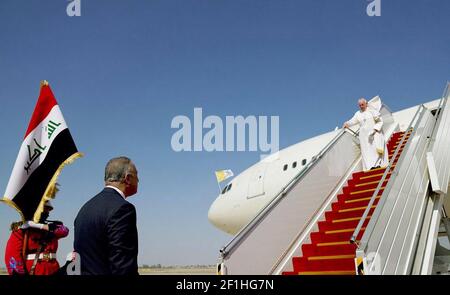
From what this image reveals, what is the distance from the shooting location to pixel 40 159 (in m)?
3.70

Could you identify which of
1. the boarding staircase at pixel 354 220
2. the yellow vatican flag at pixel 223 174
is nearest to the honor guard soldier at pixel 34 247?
the boarding staircase at pixel 354 220

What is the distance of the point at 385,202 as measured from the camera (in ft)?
13.9

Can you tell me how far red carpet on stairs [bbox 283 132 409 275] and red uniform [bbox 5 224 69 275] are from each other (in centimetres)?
312

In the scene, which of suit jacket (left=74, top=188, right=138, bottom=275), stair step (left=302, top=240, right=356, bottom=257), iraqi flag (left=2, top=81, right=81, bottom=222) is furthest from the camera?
stair step (left=302, top=240, right=356, bottom=257)

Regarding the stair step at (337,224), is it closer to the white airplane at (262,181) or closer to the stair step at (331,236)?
the stair step at (331,236)

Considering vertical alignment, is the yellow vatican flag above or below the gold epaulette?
above

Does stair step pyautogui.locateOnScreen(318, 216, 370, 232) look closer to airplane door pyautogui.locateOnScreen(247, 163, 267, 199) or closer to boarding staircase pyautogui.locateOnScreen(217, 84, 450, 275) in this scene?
boarding staircase pyautogui.locateOnScreen(217, 84, 450, 275)

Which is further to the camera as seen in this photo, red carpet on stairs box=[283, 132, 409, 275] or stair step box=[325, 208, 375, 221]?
stair step box=[325, 208, 375, 221]

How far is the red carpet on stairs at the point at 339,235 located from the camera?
500 centimetres

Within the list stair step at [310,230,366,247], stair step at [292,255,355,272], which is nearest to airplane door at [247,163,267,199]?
stair step at [310,230,366,247]

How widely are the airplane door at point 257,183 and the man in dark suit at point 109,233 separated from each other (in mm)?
9860

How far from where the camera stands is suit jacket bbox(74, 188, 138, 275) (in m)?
2.00

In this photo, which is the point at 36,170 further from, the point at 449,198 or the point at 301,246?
the point at 449,198
